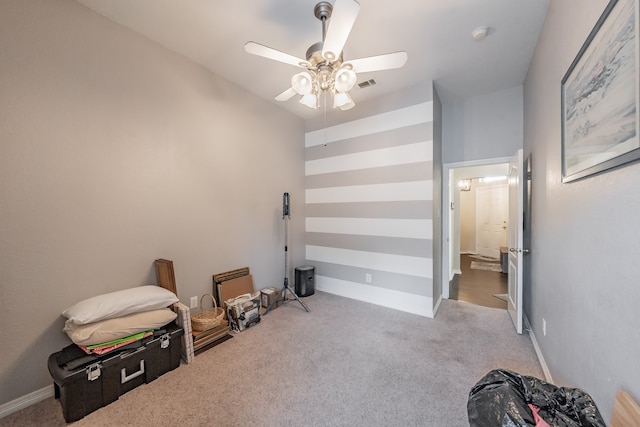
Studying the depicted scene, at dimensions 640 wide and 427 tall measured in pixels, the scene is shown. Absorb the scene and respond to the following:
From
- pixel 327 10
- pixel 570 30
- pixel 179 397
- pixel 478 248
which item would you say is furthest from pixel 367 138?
pixel 478 248

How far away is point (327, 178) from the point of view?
3.97m

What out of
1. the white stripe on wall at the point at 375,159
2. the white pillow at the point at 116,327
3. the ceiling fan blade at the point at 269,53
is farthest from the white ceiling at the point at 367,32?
the white pillow at the point at 116,327

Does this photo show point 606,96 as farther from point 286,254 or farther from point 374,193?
point 286,254

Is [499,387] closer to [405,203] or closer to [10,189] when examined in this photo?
[405,203]

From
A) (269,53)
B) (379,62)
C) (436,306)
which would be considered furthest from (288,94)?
(436,306)

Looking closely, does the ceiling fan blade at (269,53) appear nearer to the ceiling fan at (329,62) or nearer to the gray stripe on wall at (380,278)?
the ceiling fan at (329,62)

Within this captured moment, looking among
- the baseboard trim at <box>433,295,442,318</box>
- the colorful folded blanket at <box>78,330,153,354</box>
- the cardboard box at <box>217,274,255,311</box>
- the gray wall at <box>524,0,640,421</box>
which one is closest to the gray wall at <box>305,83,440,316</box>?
the baseboard trim at <box>433,295,442,318</box>

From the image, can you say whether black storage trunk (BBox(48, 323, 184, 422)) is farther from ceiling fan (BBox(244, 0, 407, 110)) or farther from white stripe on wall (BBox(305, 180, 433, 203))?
white stripe on wall (BBox(305, 180, 433, 203))

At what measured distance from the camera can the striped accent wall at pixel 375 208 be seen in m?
3.10

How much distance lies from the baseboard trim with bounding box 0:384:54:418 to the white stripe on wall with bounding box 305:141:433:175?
3616 millimetres

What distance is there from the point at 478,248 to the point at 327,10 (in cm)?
780

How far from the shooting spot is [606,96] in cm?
106

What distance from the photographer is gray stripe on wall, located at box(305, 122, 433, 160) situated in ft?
10.1

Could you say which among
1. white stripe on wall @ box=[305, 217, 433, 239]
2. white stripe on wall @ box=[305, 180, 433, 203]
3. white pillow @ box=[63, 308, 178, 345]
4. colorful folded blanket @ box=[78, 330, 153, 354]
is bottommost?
colorful folded blanket @ box=[78, 330, 153, 354]
